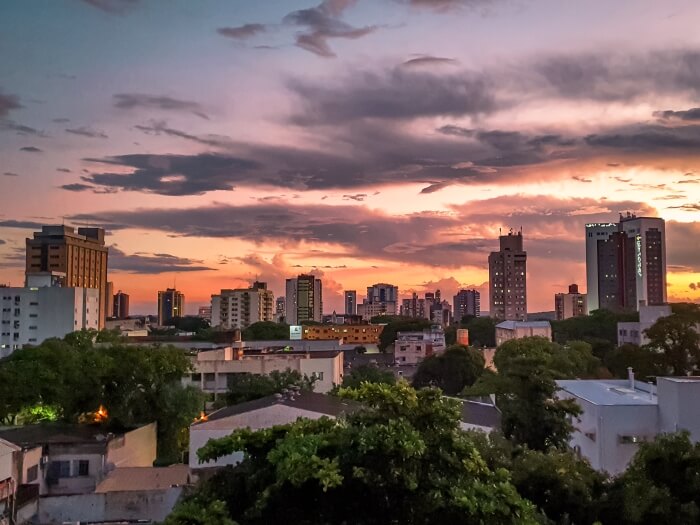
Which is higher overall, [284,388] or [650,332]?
[650,332]

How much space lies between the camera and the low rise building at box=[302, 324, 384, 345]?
417ft

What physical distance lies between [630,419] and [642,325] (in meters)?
39.5

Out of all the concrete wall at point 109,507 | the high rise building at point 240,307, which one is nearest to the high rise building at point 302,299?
the high rise building at point 240,307

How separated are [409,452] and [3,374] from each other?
27.0 meters

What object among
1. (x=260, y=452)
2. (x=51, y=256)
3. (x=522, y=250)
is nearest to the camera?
(x=260, y=452)

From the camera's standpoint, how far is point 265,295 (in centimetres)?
15725

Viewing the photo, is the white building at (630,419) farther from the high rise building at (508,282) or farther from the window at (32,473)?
the high rise building at (508,282)

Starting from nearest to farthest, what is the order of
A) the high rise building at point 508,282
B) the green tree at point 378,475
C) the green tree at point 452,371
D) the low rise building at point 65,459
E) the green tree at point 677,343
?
the green tree at point 378,475 → the low rise building at point 65,459 → the green tree at point 677,343 → the green tree at point 452,371 → the high rise building at point 508,282

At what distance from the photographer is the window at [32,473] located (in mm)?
23134

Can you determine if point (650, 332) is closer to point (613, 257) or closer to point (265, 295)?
point (613, 257)

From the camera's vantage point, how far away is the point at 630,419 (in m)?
23.7

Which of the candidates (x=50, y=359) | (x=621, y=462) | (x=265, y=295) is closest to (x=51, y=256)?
(x=265, y=295)

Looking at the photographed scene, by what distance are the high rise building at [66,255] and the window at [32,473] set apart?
91.7 meters

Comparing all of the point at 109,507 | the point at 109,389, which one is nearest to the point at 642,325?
the point at 109,389
